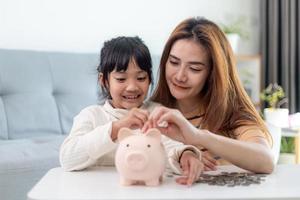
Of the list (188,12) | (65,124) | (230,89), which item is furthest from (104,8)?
(230,89)

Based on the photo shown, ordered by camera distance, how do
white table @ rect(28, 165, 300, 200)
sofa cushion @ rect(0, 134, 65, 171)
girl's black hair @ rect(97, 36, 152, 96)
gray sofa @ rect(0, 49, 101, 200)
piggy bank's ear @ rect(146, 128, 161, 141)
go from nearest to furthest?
white table @ rect(28, 165, 300, 200)
piggy bank's ear @ rect(146, 128, 161, 141)
girl's black hair @ rect(97, 36, 152, 96)
sofa cushion @ rect(0, 134, 65, 171)
gray sofa @ rect(0, 49, 101, 200)

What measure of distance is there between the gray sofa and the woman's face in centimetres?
97

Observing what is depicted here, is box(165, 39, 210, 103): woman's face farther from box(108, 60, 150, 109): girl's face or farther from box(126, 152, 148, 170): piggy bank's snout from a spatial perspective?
box(126, 152, 148, 170): piggy bank's snout

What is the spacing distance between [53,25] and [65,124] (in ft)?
2.28

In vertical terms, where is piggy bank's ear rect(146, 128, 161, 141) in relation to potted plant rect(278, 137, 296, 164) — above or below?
above

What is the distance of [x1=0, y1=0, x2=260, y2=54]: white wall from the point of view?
284 centimetres

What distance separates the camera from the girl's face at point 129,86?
47.6 inches

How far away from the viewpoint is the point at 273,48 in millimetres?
3535

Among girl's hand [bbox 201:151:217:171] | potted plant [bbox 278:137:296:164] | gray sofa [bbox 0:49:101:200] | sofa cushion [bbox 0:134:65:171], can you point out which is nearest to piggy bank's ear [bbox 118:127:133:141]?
girl's hand [bbox 201:151:217:171]

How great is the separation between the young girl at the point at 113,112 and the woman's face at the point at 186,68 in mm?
74

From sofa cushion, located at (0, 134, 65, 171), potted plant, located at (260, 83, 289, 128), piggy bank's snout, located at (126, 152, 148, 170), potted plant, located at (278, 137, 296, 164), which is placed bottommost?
potted plant, located at (278, 137, 296, 164)

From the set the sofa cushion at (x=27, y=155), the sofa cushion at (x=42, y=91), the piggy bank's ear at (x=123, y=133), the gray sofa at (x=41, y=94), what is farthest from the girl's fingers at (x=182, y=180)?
the sofa cushion at (x=42, y=91)

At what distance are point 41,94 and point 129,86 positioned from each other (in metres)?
1.47

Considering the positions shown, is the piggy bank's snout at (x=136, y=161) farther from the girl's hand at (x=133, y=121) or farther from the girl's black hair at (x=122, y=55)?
the girl's black hair at (x=122, y=55)
